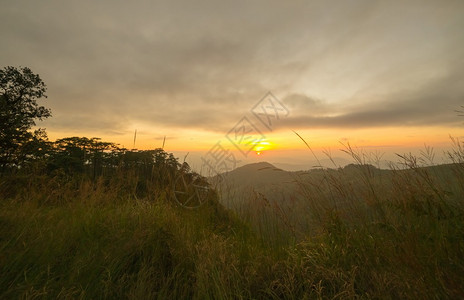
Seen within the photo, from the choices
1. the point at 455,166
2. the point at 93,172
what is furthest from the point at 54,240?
the point at 455,166

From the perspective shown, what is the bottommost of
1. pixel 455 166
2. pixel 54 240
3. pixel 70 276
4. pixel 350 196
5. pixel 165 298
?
pixel 165 298

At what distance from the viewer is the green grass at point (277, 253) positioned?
159 cm

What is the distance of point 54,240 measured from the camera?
7.10 ft

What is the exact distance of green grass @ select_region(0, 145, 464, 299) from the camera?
159 centimetres

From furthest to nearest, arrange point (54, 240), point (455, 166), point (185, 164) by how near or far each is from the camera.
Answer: point (185, 164) → point (455, 166) → point (54, 240)

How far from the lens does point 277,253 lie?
2.69m

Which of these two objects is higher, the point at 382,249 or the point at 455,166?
the point at 455,166

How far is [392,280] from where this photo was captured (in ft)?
5.03

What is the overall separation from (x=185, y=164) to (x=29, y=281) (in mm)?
3819

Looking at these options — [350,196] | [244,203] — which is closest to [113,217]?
[244,203]

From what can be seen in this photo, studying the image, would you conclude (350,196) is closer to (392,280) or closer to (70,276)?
(392,280)

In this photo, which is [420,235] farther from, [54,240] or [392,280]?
[54,240]

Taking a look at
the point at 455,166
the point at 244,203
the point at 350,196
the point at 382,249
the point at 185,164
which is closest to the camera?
the point at 382,249

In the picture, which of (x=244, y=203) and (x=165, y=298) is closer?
(x=165, y=298)
